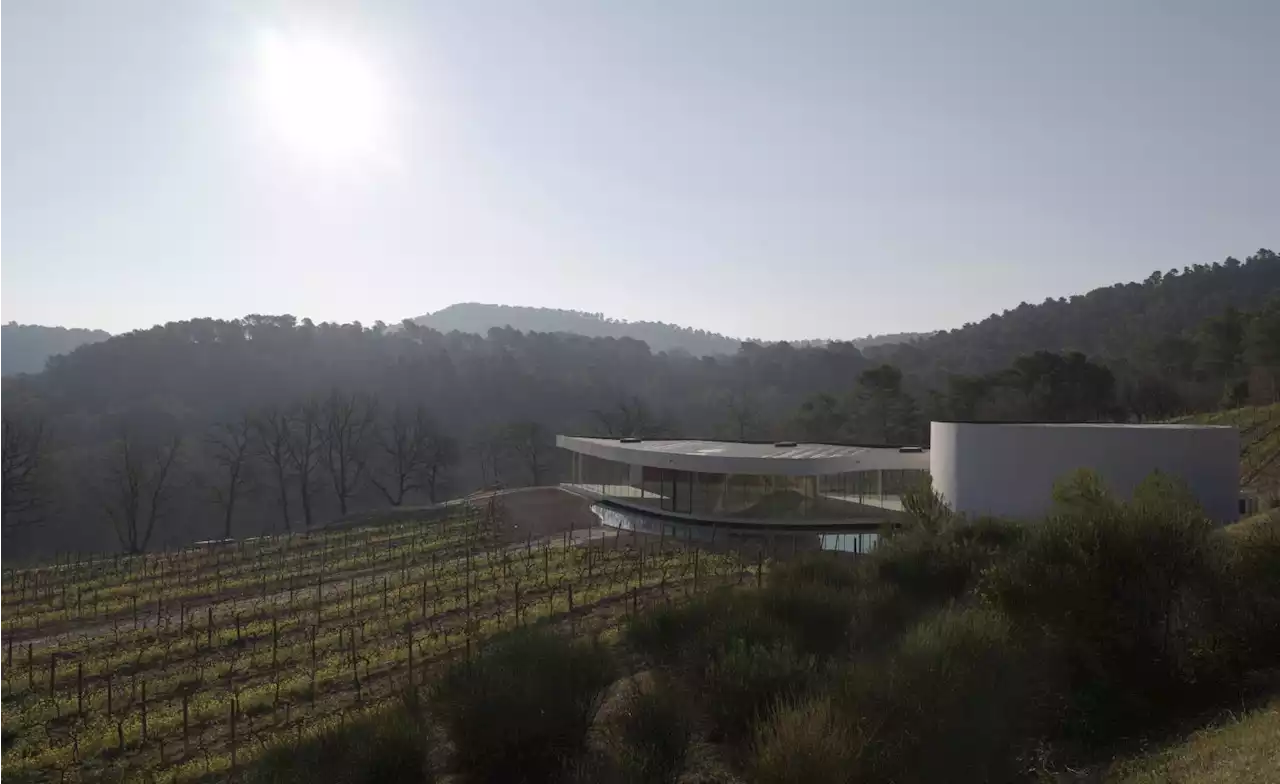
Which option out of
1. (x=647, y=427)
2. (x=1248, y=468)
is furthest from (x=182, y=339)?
(x=1248, y=468)

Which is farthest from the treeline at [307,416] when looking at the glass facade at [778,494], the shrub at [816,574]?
the shrub at [816,574]

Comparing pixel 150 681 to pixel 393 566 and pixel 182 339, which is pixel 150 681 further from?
pixel 182 339

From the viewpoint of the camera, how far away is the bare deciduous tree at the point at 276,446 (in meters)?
36.4

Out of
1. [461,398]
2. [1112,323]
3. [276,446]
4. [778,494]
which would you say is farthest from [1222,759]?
[1112,323]

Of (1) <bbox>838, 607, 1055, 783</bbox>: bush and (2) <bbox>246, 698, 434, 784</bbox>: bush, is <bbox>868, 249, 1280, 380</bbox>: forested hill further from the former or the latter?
(2) <bbox>246, 698, 434, 784</bbox>: bush

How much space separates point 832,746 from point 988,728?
1.98 m

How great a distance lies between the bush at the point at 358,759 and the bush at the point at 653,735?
1.54 metres

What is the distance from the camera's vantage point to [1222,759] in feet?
18.9

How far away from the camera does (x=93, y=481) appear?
1524 inches

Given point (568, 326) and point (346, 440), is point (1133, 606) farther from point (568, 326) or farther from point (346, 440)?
point (568, 326)

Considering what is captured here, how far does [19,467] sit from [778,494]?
31951mm

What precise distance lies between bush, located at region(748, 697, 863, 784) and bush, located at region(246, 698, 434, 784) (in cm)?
259

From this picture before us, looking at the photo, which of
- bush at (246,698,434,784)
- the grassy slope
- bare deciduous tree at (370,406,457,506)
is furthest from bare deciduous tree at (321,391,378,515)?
the grassy slope

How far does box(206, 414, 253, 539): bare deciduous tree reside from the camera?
35.9 m
